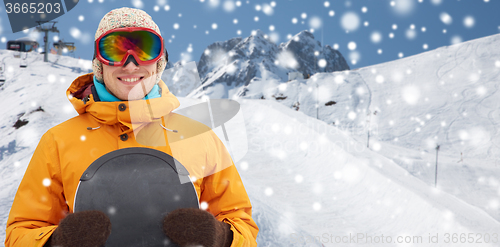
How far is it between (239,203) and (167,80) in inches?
50.1

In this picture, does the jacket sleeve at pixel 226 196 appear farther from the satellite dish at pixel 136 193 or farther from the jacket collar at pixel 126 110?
the jacket collar at pixel 126 110

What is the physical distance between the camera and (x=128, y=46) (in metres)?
1.69

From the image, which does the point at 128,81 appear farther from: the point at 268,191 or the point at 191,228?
the point at 268,191

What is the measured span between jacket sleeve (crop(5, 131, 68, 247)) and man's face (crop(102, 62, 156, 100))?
0.42 m

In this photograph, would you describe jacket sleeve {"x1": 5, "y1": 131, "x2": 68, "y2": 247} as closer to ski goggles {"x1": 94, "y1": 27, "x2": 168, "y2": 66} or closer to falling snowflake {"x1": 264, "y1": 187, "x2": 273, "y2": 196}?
ski goggles {"x1": 94, "y1": 27, "x2": 168, "y2": 66}

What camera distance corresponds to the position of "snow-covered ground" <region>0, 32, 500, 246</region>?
6047mm

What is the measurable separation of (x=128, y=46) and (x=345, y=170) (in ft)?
28.9

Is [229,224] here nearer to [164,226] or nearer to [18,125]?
[164,226]

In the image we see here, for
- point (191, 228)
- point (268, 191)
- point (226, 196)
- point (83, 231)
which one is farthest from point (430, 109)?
point (83, 231)

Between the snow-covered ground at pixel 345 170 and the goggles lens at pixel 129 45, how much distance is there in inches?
141

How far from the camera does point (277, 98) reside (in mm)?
40062

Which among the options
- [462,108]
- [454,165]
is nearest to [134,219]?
[454,165]

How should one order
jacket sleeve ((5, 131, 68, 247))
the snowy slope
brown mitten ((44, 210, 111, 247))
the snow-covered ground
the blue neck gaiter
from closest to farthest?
brown mitten ((44, 210, 111, 247)), jacket sleeve ((5, 131, 68, 247)), the blue neck gaiter, the snow-covered ground, the snowy slope

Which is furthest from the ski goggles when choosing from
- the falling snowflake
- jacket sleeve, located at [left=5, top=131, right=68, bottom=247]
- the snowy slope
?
the snowy slope
